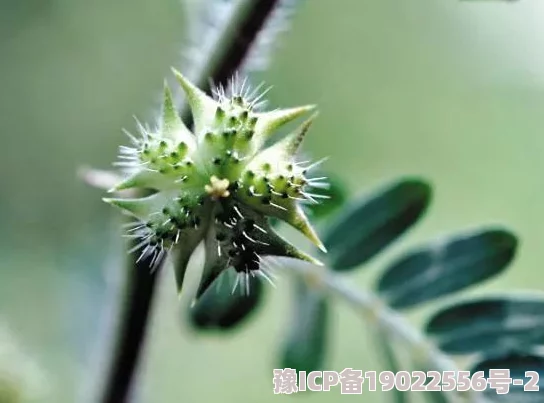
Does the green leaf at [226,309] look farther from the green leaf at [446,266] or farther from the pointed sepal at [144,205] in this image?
the pointed sepal at [144,205]

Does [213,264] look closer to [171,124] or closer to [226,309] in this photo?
[171,124]

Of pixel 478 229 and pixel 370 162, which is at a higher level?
pixel 370 162

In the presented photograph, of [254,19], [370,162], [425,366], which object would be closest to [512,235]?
[425,366]

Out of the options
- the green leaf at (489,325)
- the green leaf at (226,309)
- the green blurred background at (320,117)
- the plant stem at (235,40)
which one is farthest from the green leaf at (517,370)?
the green blurred background at (320,117)

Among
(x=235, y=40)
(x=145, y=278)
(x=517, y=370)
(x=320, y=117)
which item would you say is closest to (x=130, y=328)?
(x=145, y=278)

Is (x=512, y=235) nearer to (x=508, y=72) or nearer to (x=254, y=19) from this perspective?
(x=254, y=19)

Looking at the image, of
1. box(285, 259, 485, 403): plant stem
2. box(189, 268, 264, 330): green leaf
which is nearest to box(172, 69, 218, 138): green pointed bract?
box(285, 259, 485, 403): plant stem
